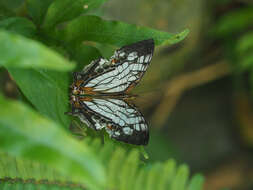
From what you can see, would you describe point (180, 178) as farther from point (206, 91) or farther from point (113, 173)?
point (206, 91)

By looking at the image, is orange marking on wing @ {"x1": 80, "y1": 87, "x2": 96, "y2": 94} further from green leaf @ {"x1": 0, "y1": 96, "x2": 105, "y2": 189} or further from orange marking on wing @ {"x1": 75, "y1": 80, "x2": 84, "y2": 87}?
green leaf @ {"x1": 0, "y1": 96, "x2": 105, "y2": 189}

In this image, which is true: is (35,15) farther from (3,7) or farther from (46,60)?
(46,60)

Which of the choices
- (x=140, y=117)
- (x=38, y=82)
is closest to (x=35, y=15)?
(x=38, y=82)

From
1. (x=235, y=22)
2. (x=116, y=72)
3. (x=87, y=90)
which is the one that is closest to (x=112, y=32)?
(x=116, y=72)

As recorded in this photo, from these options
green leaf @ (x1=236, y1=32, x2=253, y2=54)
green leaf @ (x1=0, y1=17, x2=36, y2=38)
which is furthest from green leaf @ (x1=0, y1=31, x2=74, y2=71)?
green leaf @ (x1=236, y1=32, x2=253, y2=54)

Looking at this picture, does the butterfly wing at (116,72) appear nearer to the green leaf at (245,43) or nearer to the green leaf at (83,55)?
the green leaf at (83,55)
